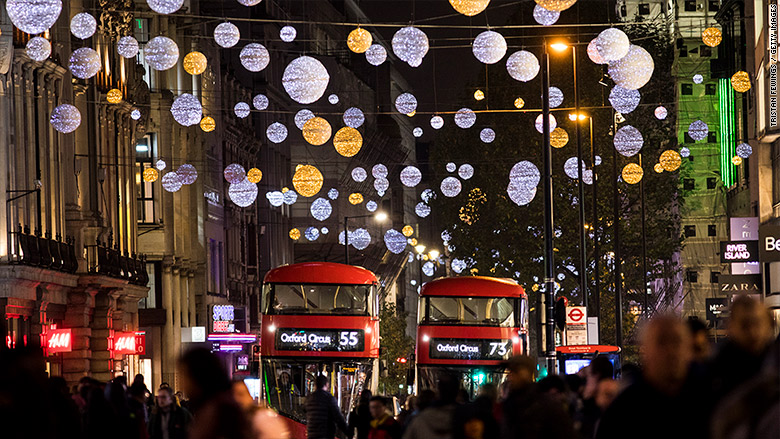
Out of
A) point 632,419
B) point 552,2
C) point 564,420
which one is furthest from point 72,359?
point 632,419

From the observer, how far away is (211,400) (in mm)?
7125

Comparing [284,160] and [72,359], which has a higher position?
[284,160]

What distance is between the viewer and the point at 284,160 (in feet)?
289

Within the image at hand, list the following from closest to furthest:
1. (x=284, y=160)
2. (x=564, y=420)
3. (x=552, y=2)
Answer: (x=564, y=420)
(x=552, y=2)
(x=284, y=160)

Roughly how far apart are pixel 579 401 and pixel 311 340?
634 inches

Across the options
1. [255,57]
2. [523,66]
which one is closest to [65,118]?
[255,57]

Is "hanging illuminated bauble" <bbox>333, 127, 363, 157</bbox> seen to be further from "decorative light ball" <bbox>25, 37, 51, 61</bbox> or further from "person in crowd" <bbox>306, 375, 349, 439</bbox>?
"person in crowd" <bbox>306, 375, 349, 439</bbox>

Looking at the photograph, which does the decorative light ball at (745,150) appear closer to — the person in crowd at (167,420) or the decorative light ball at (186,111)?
the decorative light ball at (186,111)

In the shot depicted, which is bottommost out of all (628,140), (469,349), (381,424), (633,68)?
(469,349)

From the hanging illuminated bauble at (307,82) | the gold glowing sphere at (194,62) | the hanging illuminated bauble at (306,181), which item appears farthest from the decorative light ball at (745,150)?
the gold glowing sphere at (194,62)

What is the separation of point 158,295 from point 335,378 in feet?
91.0

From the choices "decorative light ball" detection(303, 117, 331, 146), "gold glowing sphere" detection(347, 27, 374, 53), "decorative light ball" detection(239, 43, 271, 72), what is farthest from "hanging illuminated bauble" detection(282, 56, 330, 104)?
"decorative light ball" detection(303, 117, 331, 146)

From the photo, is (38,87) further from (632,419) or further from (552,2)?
(632,419)

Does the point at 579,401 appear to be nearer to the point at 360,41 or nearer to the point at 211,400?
the point at 211,400
